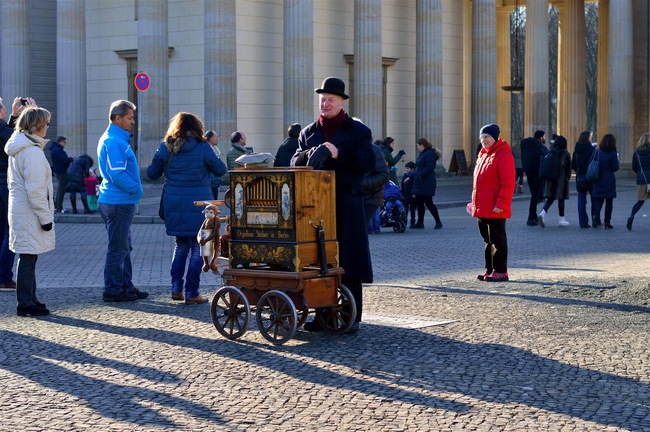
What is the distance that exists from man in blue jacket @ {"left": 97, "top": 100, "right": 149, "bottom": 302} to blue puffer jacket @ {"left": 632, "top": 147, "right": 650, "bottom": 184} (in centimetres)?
1230

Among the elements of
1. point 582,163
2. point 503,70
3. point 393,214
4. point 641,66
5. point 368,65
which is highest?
Answer: point 503,70

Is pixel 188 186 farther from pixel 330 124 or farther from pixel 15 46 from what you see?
pixel 15 46

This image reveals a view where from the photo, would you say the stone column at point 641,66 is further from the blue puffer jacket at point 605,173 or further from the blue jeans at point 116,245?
the blue jeans at point 116,245

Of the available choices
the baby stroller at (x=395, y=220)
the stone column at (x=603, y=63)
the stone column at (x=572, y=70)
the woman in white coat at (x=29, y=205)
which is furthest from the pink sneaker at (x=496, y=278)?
the stone column at (x=603, y=63)

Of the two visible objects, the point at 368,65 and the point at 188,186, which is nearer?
the point at 188,186

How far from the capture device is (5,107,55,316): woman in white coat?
Answer: 11086 mm

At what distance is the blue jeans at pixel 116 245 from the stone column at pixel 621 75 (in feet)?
112

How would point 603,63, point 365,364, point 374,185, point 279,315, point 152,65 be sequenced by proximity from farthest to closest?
point 603,63
point 152,65
point 374,185
point 279,315
point 365,364

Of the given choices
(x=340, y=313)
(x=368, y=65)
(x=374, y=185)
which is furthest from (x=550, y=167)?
(x=368, y=65)

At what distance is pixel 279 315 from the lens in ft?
30.5

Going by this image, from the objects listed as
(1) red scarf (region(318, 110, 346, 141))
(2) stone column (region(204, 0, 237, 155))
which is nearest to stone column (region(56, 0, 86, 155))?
(2) stone column (region(204, 0, 237, 155))

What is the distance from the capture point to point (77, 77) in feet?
126

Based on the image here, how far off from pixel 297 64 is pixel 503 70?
49.6ft

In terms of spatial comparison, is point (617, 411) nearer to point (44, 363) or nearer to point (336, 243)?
point (336, 243)
